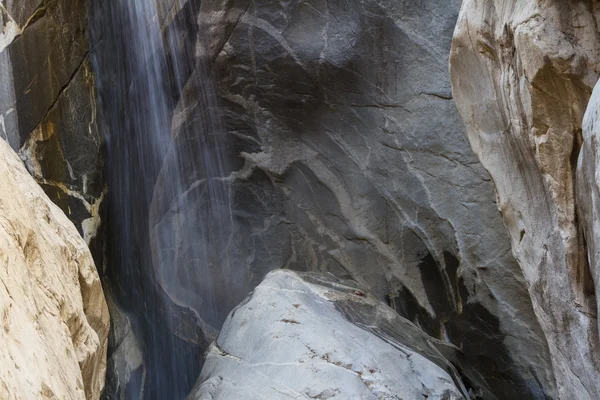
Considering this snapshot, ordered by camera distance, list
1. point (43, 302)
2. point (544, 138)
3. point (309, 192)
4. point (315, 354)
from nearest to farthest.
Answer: point (43, 302), point (544, 138), point (315, 354), point (309, 192)

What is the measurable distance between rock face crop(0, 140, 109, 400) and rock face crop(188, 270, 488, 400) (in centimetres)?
80

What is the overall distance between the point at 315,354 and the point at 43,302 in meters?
1.65

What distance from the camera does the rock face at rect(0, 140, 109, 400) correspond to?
2.18 meters

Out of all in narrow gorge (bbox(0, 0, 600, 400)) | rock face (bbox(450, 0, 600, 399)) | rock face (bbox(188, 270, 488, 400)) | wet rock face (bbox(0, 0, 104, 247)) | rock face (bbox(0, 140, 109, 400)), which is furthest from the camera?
wet rock face (bbox(0, 0, 104, 247))

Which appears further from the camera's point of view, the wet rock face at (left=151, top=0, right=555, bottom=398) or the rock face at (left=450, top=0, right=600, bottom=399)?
the wet rock face at (left=151, top=0, right=555, bottom=398)

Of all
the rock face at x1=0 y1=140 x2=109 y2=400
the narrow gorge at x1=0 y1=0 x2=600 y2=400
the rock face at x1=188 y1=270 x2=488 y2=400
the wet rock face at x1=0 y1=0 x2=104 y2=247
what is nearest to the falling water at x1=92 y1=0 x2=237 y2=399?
the narrow gorge at x1=0 y1=0 x2=600 y2=400

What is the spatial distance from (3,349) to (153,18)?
4.53m

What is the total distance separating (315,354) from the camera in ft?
12.8

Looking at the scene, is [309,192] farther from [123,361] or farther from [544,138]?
[544,138]

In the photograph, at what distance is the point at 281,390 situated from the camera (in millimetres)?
3754

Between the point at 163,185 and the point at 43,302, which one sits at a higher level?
the point at 163,185

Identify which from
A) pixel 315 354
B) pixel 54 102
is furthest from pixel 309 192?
pixel 315 354

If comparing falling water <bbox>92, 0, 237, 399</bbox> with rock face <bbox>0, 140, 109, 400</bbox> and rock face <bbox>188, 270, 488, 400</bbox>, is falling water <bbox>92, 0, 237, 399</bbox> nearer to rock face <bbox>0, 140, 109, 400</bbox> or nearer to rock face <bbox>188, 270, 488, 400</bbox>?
rock face <bbox>188, 270, 488, 400</bbox>

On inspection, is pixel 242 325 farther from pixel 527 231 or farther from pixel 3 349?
pixel 3 349
